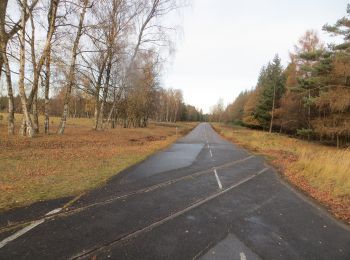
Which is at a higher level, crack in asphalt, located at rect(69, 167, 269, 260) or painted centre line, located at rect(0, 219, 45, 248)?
painted centre line, located at rect(0, 219, 45, 248)

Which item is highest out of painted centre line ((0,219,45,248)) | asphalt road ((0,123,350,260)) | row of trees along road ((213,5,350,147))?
row of trees along road ((213,5,350,147))

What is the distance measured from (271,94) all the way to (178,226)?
178 feet

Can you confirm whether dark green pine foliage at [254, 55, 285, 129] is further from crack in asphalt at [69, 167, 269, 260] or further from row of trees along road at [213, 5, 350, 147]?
crack in asphalt at [69, 167, 269, 260]

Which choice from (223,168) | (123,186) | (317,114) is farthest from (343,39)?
(123,186)

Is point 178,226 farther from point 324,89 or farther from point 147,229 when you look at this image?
point 324,89

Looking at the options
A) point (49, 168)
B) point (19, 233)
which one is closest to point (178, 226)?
point (19, 233)

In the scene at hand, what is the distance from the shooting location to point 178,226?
611 cm

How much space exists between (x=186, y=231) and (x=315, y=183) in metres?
7.64

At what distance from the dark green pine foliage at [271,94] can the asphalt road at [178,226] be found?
47613mm

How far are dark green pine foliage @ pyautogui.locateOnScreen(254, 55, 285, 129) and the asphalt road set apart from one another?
4761 cm

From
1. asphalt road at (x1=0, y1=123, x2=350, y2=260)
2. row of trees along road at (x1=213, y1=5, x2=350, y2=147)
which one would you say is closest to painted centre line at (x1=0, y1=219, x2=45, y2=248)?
asphalt road at (x1=0, y1=123, x2=350, y2=260)

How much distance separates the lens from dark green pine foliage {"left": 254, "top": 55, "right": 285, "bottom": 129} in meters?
55.1

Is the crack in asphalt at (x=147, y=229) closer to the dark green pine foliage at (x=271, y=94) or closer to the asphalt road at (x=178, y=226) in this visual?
the asphalt road at (x=178, y=226)

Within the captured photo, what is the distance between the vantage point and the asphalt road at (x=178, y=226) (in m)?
4.93
